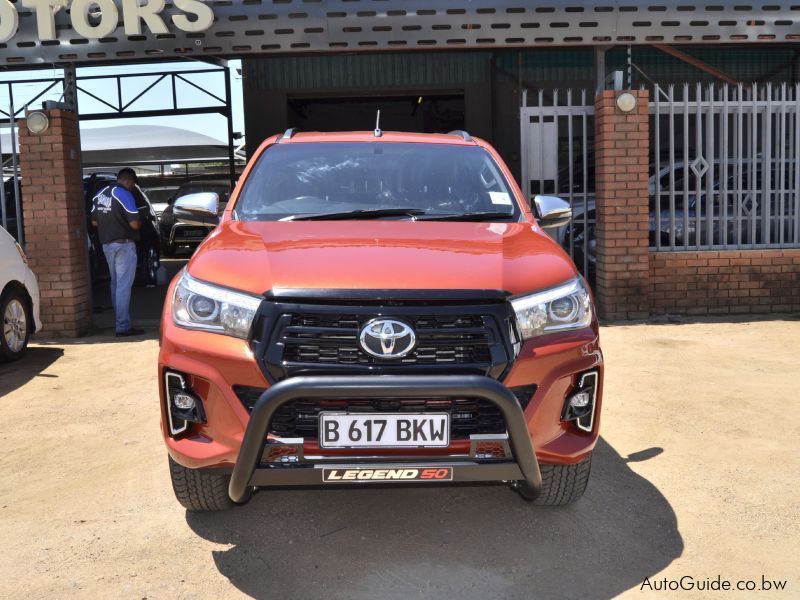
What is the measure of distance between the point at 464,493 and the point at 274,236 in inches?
59.5

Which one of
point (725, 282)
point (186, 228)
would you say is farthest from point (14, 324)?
point (186, 228)

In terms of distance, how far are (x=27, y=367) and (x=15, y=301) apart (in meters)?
0.59

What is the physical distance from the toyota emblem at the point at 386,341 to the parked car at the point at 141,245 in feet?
28.1

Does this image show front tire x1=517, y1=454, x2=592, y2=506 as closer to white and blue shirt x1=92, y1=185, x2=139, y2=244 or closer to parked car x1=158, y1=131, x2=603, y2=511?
parked car x1=158, y1=131, x2=603, y2=511

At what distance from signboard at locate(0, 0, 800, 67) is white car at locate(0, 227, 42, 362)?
237cm

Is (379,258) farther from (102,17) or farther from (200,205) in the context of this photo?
(102,17)

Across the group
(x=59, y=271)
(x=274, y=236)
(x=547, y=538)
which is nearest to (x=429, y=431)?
(x=547, y=538)

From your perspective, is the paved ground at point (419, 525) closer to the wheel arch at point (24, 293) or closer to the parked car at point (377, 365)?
the parked car at point (377, 365)

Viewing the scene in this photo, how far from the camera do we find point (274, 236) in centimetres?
346

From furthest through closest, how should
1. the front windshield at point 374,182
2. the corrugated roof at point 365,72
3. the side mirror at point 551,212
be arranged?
the corrugated roof at point 365,72, the side mirror at point 551,212, the front windshield at point 374,182

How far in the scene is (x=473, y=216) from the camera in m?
3.90

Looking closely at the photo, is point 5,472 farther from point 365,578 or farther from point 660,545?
point 660,545

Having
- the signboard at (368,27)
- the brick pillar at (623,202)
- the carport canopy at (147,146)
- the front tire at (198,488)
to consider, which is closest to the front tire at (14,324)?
the signboard at (368,27)

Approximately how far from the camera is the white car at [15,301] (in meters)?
7.02
